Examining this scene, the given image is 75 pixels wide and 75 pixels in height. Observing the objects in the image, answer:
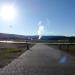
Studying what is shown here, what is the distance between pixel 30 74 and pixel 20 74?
45 cm

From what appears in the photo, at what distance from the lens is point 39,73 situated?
9852 mm

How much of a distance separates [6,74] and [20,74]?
62 cm

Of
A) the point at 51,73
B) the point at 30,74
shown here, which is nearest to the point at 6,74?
the point at 30,74

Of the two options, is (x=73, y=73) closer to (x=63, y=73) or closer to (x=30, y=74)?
(x=63, y=73)

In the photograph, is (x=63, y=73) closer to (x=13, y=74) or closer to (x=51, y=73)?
(x=51, y=73)

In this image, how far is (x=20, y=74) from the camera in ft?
30.9

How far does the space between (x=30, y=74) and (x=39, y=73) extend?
51 cm

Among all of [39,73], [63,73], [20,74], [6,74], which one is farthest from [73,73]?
[6,74]

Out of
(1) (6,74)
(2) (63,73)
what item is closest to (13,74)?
(1) (6,74)

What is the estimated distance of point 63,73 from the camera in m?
9.93

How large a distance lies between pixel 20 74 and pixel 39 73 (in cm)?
94

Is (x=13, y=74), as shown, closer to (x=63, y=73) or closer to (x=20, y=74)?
(x=20, y=74)

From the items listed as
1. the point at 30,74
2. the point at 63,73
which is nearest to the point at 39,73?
the point at 30,74

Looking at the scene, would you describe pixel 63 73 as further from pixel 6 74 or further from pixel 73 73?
pixel 6 74
